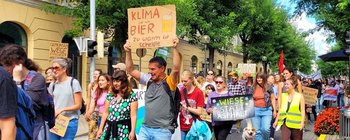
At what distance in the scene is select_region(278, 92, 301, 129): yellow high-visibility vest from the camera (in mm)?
8133

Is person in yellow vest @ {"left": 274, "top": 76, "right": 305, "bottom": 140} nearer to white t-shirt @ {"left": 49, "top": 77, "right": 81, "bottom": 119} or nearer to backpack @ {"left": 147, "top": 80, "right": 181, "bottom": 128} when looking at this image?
backpack @ {"left": 147, "top": 80, "right": 181, "bottom": 128}

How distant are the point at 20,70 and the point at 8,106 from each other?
0.61 meters

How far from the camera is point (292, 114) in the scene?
8164mm

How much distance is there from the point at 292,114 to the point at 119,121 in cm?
356

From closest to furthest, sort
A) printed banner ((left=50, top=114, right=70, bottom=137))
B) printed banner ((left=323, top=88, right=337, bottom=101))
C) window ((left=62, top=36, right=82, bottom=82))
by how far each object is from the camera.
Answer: printed banner ((left=50, top=114, right=70, bottom=137)), window ((left=62, top=36, right=82, bottom=82)), printed banner ((left=323, top=88, right=337, bottom=101))

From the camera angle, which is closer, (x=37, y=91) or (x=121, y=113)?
(x=37, y=91)

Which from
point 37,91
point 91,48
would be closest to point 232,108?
point 37,91

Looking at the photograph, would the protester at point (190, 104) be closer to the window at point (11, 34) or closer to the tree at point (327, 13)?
the tree at point (327, 13)

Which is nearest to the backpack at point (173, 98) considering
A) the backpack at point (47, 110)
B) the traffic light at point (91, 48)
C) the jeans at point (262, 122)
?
the backpack at point (47, 110)

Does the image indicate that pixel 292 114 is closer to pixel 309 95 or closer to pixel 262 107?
pixel 262 107

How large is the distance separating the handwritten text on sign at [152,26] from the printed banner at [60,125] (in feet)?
4.40

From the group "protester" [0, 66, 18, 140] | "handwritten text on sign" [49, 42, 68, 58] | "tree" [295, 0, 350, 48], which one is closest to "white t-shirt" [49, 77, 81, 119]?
"protester" [0, 66, 18, 140]

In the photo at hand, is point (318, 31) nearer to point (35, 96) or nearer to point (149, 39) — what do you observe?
point (149, 39)

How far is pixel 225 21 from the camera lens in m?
28.6
